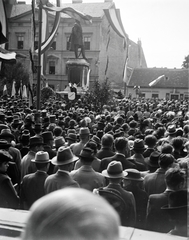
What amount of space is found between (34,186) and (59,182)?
49 cm

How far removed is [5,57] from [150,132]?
4.69 m

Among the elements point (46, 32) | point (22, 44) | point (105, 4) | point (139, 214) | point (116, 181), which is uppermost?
point (105, 4)

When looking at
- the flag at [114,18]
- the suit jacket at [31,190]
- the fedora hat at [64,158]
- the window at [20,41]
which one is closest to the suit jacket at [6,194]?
the suit jacket at [31,190]

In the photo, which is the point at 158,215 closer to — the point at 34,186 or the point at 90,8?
the point at 34,186

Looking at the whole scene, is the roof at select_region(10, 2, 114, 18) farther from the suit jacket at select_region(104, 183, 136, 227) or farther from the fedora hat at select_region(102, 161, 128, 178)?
the suit jacket at select_region(104, 183, 136, 227)

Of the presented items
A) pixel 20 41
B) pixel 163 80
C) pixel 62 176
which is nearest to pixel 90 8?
pixel 20 41

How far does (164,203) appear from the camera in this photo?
3355mm

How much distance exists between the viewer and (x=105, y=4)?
48.9m

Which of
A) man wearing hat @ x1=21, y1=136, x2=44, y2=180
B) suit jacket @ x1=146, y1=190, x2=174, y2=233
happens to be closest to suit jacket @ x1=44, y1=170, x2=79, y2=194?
suit jacket @ x1=146, y1=190, x2=174, y2=233

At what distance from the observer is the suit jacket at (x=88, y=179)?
409 cm

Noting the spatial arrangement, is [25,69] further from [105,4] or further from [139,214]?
[139,214]

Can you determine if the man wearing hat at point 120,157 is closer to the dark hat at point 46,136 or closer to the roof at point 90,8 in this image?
the dark hat at point 46,136

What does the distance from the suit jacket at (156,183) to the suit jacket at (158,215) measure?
0.62 m

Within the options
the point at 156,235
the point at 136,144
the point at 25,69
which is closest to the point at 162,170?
the point at 136,144
